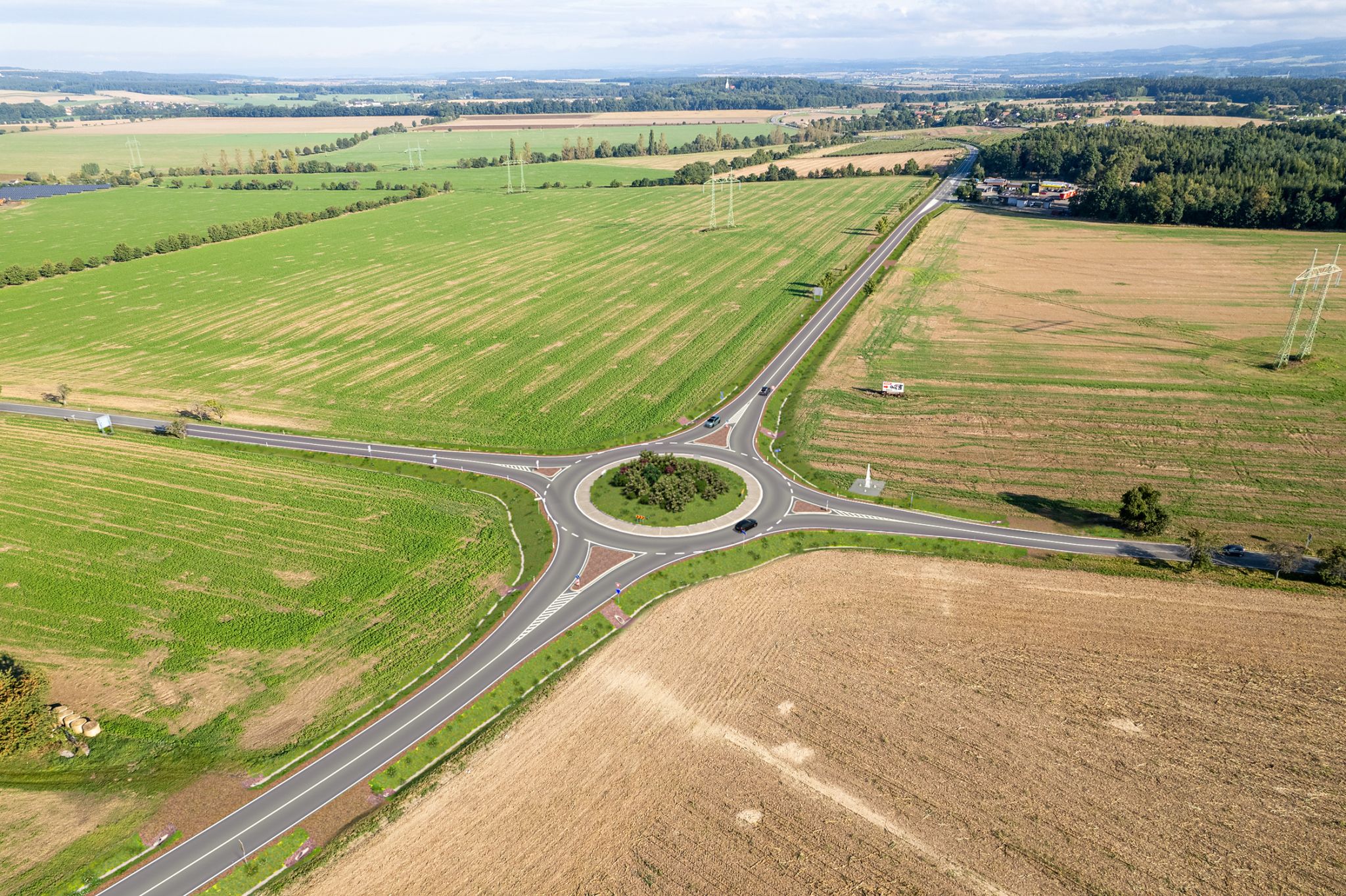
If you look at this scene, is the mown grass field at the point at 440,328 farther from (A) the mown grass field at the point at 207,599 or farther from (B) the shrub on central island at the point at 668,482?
(A) the mown grass field at the point at 207,599

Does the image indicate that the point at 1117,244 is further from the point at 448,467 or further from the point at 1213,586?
the point at 448,467

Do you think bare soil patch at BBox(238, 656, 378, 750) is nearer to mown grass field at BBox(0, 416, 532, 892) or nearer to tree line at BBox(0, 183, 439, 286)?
mown grass field at BBox(0, 416, 532, 892)

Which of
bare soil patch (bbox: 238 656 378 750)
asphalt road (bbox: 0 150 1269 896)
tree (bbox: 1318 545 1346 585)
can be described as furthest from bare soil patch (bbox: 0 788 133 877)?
tree (bbox: 1318 545 1346 585)

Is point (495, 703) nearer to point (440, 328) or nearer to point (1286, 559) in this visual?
point (1286, 559)

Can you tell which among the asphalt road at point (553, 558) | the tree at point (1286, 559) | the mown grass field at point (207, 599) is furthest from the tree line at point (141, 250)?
the tree at point (1286, 559)

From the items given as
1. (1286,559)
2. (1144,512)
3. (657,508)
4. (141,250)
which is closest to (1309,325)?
(1144,512)
